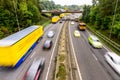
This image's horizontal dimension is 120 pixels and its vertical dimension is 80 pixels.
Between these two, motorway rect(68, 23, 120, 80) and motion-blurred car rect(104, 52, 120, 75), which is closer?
motorway rect(68, 23, 120, 80)

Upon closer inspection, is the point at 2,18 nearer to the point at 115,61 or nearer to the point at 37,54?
the point at 37,54

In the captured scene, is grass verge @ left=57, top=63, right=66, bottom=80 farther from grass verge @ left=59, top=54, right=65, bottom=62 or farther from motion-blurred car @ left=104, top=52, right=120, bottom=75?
motion-blurred car @ left=104, top=52, right=120, bottom=75

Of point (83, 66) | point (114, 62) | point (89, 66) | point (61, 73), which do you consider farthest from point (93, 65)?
point (61, 73)

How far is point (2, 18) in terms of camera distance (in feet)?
124

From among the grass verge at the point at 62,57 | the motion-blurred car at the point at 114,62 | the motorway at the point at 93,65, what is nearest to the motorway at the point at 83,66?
the motorway at the point at 93,65

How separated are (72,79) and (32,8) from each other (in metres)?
47.6

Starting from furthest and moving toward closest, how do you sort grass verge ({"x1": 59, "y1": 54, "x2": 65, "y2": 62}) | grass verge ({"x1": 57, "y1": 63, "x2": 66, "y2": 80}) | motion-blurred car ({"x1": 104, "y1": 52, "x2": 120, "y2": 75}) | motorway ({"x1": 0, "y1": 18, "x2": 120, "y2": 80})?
grass verge ({"x1": 59, "y1": 54, "x2": 65, "y2": 62}) → motion-blurred car ({"x1": 104, "y1": 52, "x2": 120, "y2": 75}) → motorway ({"x1": 0, "y1": 18, "x2": 120, "y2": 80}) → grass verge ({"x1": 57, "y1": 63, "x2": 66, "y2": 80})

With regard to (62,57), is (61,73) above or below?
below

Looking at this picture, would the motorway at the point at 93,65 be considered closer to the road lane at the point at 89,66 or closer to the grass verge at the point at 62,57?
the road lane at the point at 89,66

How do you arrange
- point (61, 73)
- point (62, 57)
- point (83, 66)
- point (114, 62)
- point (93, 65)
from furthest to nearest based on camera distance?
point (62, 57), point (93, 65), point (83, 66), point (114, 62), point (61, 73)

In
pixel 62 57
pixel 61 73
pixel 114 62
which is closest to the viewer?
pixel 61 73

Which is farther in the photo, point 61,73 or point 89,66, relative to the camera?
point 89,66

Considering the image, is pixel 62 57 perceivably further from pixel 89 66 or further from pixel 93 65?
pixel 93 65

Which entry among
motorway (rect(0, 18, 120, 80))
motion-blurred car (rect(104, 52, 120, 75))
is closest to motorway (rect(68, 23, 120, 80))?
motorway (rect(0, 18, 120, 80))
